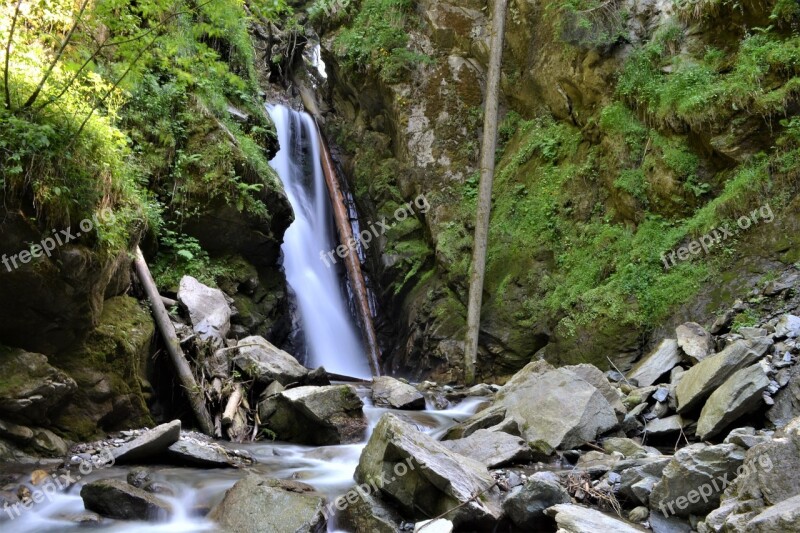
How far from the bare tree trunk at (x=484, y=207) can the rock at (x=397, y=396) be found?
7.29ft

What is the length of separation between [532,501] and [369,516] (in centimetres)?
136

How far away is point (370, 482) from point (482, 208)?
7.91 metres

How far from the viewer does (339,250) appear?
15859mm

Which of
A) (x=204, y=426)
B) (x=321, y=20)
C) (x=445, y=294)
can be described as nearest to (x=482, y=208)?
(x=445, y=294)

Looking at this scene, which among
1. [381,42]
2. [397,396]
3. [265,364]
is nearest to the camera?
[265,364]

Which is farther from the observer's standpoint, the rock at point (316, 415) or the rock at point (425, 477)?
the rock at point (316, 415)

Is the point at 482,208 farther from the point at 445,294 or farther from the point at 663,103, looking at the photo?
the point at 663,103

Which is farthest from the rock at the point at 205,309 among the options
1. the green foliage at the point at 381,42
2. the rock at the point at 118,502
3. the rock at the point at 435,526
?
the green foliage at the point at 381,42

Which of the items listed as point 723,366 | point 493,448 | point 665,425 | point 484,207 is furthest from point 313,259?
point 723,366

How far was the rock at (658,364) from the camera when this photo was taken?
747 centimetres

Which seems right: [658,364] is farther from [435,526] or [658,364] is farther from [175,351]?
[175,351]

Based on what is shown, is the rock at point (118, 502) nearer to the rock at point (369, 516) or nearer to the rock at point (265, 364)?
the rock at point (369, 516)

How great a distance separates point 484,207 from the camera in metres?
12.1

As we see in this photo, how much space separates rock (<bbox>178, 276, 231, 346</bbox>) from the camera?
8258 mm
